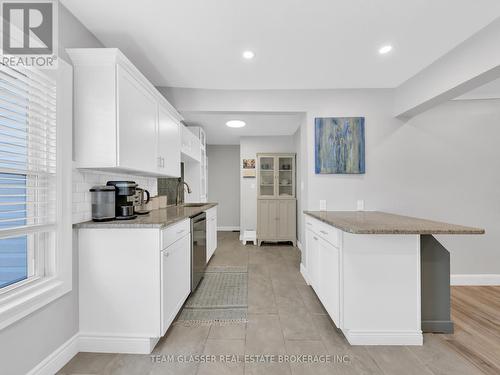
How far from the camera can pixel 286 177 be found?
5.05 m

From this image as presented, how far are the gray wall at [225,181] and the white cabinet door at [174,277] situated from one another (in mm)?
4225

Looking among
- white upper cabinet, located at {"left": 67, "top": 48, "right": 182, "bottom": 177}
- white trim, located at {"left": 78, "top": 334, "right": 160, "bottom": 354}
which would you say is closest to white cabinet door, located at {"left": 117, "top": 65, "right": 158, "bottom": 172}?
white upper cabinet, located at {"left": 67, "top": 48, "right": 182, "bottom": 177}

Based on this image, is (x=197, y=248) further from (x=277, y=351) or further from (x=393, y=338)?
(x=393, y=338)

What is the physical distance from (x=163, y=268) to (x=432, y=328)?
2.22 metres

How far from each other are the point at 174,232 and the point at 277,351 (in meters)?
1.21

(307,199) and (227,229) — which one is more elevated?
(307,199)

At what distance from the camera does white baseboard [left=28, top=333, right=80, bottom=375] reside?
55.9 inches

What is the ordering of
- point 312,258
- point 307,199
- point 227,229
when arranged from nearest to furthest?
point 312,258
point 307,199
point 227,229

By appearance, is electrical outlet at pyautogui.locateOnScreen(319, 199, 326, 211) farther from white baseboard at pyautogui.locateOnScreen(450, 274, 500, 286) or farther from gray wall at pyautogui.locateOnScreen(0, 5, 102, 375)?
gray wall at pyautogui.locateOnScreen(0, 5, 102, 375)

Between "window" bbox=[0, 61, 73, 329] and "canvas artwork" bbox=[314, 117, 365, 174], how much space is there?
246cm

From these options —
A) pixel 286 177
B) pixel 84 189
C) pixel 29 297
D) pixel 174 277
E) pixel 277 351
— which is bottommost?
pixel 277 351

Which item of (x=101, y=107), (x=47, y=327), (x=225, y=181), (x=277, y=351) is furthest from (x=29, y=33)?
(x=225, y=181)

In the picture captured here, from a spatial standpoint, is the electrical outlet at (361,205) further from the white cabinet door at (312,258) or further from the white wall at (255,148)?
the white wall at (255,148)

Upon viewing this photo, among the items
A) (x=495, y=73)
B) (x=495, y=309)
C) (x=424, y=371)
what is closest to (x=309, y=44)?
(x=495, y=73)
